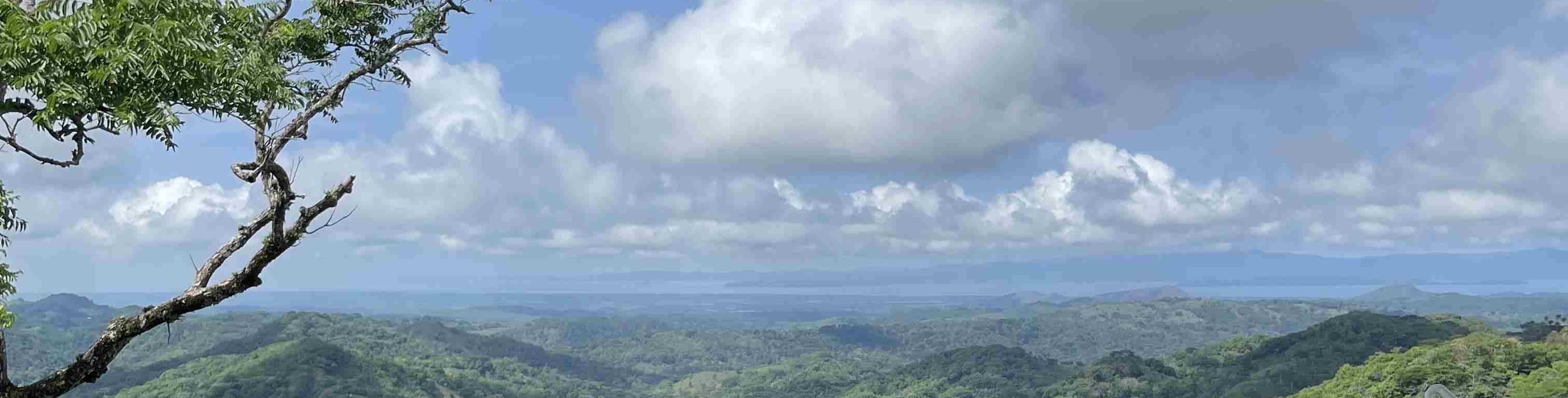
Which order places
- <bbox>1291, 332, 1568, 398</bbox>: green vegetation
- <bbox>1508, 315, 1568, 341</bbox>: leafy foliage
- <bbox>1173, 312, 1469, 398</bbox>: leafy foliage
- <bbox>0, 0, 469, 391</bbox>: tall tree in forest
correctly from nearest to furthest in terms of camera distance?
<bbox>0, 0, 469, 391</bbox>: tall tree in forest < <bbox>1291, 332, 1568, 398</bbox>: green vegetation < <bbox>1508, 315, 1568, 341</bbox>: leafy foliage < <bbox>1173, 312, 1469, 398</bbox>: leafy foliage

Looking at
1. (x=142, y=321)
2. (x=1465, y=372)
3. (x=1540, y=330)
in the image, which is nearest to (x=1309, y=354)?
(x=1540, y=330)

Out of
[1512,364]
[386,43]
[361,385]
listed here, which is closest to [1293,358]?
[1512,364]

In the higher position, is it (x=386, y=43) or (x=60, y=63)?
(x=386, y=43)

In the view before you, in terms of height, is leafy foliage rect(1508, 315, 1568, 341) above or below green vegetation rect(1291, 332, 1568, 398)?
above

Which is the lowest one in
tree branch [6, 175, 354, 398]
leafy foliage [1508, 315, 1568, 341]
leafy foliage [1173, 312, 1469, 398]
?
leafy foliage [1173, 312, 1469, 398]

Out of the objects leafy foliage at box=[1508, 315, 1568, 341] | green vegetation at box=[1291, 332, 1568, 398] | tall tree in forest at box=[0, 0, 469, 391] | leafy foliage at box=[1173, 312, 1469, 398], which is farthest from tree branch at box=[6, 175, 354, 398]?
→ leafy foliage at box=[1173, 312, 1469, 398]

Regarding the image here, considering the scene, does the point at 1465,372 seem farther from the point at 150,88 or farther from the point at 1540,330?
the point at 150,88

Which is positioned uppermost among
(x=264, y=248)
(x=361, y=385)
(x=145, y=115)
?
(x=145, y=115)

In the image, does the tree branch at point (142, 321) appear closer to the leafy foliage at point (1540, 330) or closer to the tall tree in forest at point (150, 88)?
the tall tree in forest at point (150, 88)

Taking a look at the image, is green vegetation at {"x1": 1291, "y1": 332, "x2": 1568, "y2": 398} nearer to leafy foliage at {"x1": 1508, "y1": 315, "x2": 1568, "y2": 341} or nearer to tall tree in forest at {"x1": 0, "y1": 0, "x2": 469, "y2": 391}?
leafy foliage at {"x1": 1508, "y1": 315, "x2": 1568, "y2": 341}

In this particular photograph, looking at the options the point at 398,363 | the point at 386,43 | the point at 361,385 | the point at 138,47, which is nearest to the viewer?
the point at 138,47

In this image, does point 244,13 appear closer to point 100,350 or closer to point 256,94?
point 256,94
